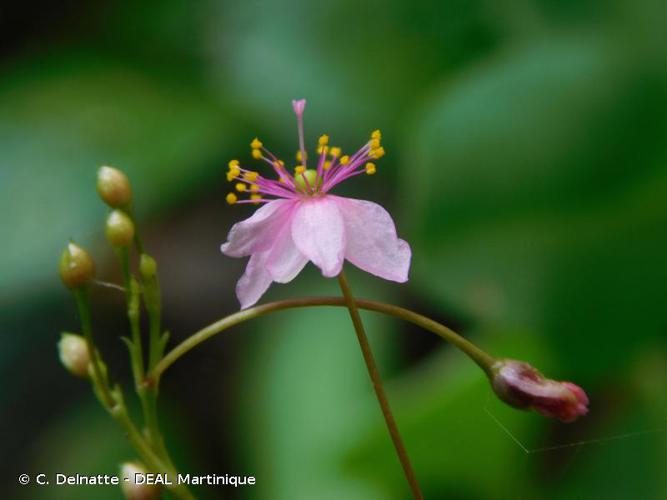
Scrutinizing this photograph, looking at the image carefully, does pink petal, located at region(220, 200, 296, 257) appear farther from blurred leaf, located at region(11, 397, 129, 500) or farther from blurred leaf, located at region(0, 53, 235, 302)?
blurred leaf, located at region(0, 53, 235, 302)

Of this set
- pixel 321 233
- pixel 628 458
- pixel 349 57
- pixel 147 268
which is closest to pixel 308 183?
pixel 321 233

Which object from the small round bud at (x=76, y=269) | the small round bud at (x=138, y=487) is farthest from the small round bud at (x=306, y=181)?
the small round bud at (x=138, y=487)

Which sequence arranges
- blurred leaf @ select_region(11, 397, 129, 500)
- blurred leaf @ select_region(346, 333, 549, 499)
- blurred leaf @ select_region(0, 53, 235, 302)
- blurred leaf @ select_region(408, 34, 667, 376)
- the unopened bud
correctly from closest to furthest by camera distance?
the unopened bud → blurred leaf @ select_region(346, 333, 549, 499) → blurred leaf @ select_region(408, 34, 667, 376) → blurred leaf @ select_region(11, 397, 129, 500) → blurred leaf @ select_region(0, 53, 235, 302)

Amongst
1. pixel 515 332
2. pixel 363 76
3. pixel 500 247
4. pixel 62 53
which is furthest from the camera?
pixel 62 53

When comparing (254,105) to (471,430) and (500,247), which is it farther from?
(471,430)

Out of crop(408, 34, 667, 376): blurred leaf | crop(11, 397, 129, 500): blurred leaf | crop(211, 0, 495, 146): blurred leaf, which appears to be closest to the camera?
crop(408, 34, 667, 376): blurred leaf

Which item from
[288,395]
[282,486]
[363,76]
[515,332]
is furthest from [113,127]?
[515,332]

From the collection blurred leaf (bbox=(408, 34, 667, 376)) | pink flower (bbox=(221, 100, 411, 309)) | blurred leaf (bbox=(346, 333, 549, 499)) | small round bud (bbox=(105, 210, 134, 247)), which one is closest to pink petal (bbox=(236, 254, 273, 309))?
pink flower (bbox=(221, 100, 411, 309))
